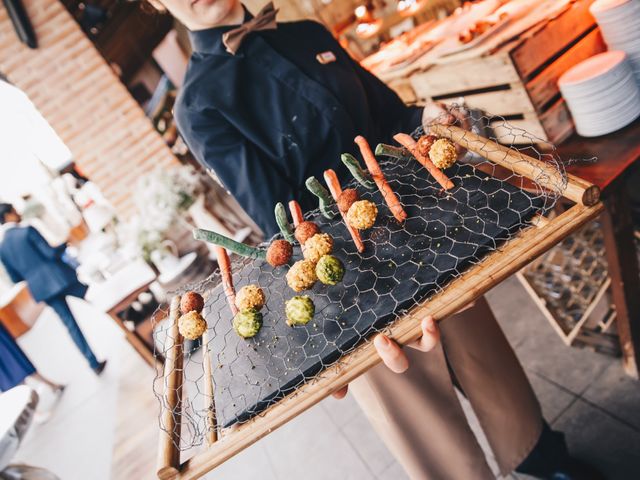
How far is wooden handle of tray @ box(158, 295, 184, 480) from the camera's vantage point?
35.9 inches

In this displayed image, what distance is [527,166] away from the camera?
1029 mm

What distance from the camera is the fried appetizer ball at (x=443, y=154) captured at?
1.17 metres

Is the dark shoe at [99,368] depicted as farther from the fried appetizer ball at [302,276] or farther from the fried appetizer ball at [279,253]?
the fried appetizer ball at [302,276]

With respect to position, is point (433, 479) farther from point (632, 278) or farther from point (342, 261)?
point (632, 278)

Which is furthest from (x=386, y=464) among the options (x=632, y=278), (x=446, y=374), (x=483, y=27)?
(x=483, y=27)

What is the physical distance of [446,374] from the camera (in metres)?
1.51

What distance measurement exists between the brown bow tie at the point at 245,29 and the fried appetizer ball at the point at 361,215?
94cm

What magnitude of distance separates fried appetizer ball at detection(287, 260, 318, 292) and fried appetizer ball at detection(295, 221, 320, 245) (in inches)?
4.2

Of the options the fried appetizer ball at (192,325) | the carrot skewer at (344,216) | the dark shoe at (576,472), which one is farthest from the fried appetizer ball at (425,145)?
Result: the dark shoe at (576,472)

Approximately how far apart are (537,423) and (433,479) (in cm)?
55

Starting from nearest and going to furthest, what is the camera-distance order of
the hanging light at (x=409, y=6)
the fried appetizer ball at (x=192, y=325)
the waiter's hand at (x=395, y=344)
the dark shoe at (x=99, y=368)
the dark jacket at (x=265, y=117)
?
1. the waiter's hand at (x=395, y=344)
2. the fried appetizer ball at (x=192, y=325)
3. the dark jacket at (x=265, y=117)
4. the hanging light at (x=409, y=6)
5. the dark shoe at (x=99, y=368)

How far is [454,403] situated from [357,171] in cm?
94

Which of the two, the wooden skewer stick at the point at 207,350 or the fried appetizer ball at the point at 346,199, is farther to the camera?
the fried appetizer ball at the point at 346,199

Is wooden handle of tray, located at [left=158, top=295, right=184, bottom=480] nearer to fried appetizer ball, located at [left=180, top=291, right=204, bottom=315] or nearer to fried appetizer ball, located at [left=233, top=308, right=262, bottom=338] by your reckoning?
fried appetizer ball, located at [left=180, top=291, right=204, bottom=315]
